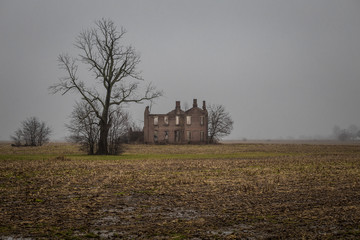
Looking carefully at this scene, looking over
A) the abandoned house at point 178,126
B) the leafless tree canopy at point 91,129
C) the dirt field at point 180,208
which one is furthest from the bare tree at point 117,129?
the abandoned house at point 178,126

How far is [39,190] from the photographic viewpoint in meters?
11.6

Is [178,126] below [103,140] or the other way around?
the other way around

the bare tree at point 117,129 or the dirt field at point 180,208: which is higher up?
the bare tree at point 117,129

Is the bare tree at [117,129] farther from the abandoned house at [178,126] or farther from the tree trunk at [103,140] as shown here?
the abandoned house at [178,126]

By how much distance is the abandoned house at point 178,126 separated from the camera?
68.2 metres

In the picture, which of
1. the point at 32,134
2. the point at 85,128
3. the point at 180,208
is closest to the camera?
the point at 180,208

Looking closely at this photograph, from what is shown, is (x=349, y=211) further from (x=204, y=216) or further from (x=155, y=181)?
(x=155, y=181)

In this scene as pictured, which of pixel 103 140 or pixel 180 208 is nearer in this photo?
pixel 180 208

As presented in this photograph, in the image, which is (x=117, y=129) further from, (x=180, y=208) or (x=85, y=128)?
(x=180, y=208)

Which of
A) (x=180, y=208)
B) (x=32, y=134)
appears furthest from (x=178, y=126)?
(x=180, y=208)

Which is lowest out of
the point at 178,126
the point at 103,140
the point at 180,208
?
the point at 180,208

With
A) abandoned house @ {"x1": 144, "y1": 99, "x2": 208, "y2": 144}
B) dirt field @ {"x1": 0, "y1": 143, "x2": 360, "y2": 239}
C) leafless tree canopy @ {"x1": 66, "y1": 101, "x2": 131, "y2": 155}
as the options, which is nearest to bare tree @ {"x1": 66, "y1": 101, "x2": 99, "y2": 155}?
leafless tree canopy @ {"x1": 66, "y1": 101, "x2": 131, "y2": 155}

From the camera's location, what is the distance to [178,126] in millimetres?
69062

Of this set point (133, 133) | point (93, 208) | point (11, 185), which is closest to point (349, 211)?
point (93, 208)
